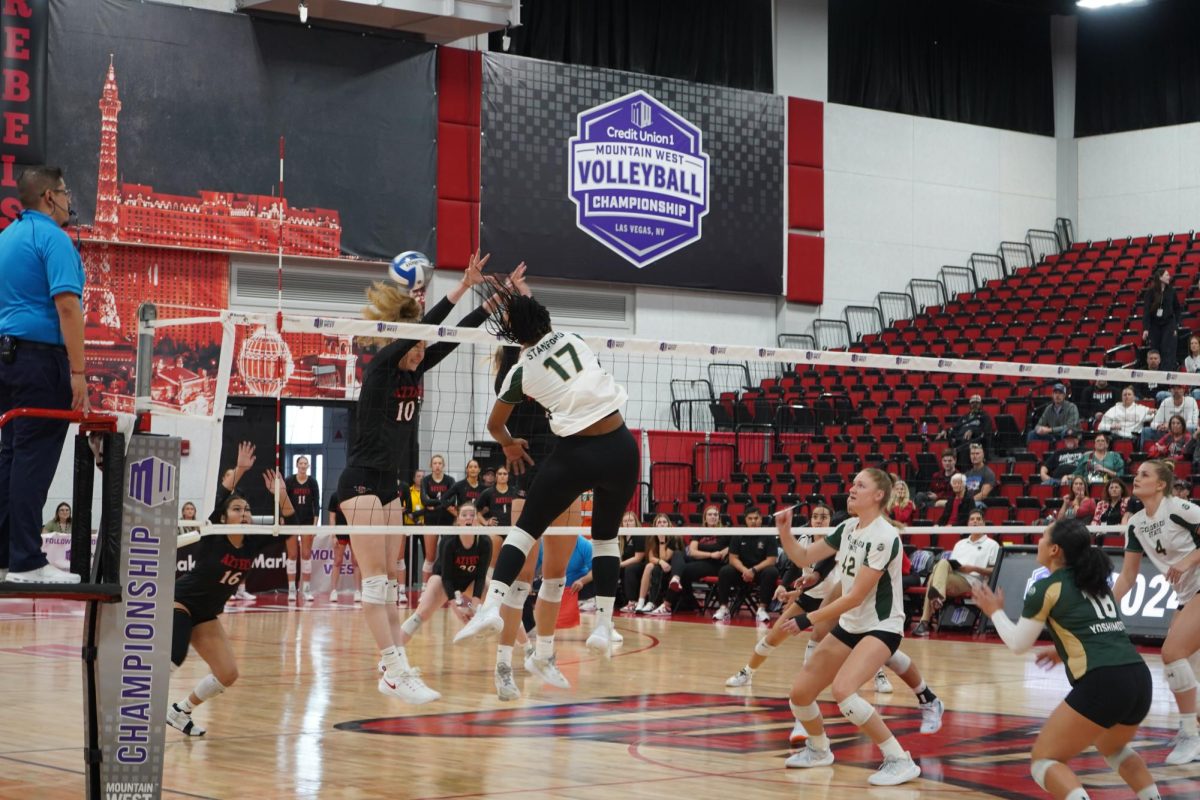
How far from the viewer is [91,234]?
62.3 feet

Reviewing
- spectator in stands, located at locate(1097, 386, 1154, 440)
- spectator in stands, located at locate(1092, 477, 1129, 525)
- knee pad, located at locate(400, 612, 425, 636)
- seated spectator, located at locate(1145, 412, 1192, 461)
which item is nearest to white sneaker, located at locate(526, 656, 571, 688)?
knee pad, located at locate(400, 612, 425, 636)

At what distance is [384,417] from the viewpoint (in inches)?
302

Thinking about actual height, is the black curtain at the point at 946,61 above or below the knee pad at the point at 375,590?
above

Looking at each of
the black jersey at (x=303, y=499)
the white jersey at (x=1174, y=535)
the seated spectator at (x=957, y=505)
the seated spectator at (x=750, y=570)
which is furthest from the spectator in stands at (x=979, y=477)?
the white jersey at (x=1174, y=535)

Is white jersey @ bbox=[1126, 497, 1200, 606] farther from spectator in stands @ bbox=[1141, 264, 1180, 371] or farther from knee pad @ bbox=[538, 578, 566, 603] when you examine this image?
spectator in stands @ bbox=[1141, 264, 1180, 371]

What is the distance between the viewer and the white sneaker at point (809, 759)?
6660mm

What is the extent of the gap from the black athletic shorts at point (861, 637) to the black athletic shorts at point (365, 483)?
2528 millimetres

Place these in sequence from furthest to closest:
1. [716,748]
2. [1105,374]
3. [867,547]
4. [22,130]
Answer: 1. [22,130]
2. [1105,374]
3. [716,748]
4. [867,547]

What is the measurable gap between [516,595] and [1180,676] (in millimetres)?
3323

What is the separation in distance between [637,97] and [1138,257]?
8.63 meters

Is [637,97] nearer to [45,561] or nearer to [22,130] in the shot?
[22,130]

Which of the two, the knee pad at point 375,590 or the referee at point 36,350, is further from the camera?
the knee pad at point 375,590

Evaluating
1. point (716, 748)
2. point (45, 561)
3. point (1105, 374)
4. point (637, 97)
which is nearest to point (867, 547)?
point (716, 748)

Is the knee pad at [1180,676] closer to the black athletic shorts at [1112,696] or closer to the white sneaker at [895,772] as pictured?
the white sneaker at [895,772]
